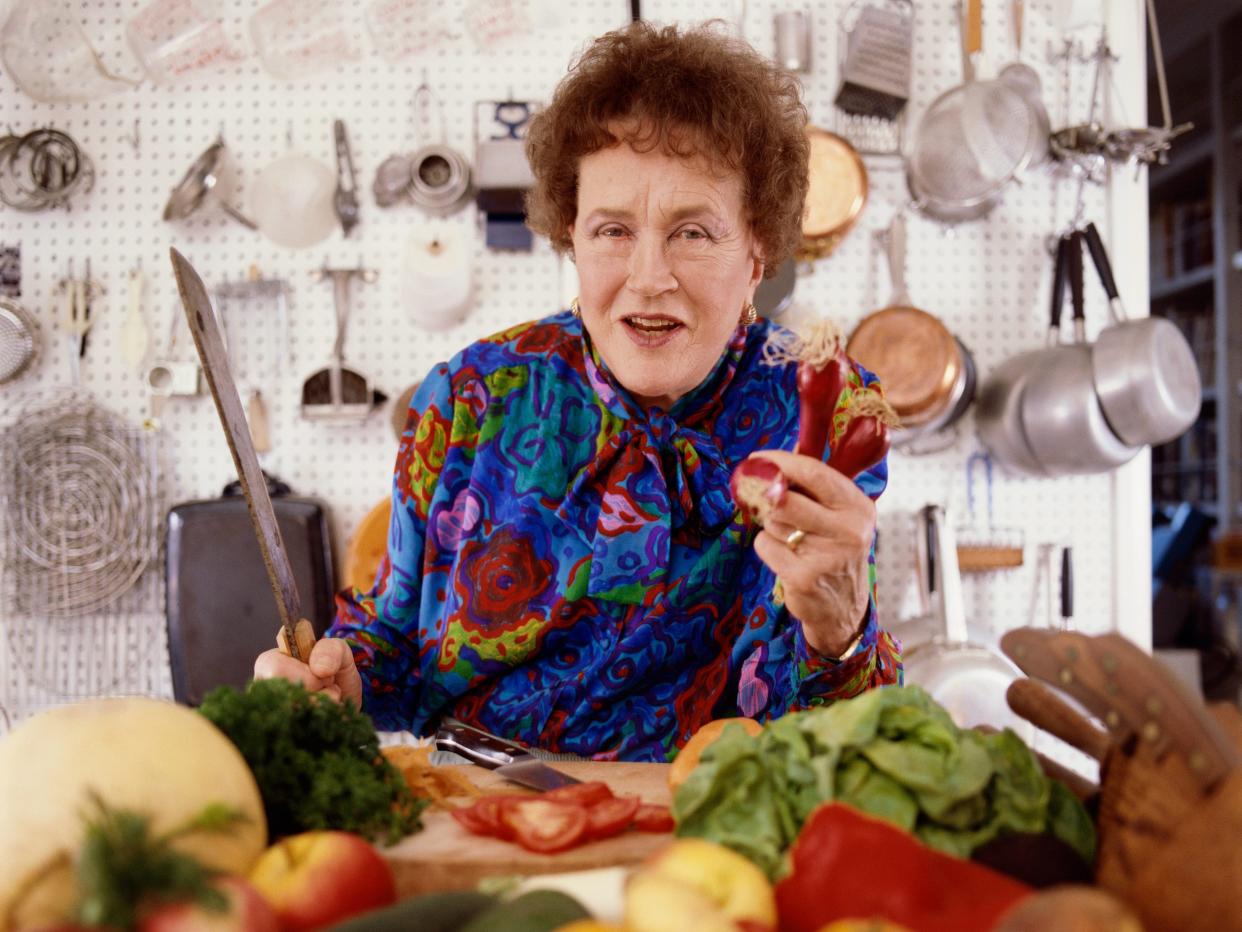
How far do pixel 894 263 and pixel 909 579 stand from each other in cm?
77

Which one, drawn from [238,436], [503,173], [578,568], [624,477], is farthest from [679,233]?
[503,173]

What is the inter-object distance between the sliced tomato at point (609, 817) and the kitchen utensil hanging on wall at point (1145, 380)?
180 centimetres

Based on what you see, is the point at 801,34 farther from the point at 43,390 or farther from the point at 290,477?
the point at 43,390

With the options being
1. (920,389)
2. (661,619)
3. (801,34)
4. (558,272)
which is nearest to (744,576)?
(661,619)

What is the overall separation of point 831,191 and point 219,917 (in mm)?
2111

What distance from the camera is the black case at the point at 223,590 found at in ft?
6.88

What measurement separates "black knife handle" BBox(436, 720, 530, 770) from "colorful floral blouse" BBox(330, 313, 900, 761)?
0.17 meters

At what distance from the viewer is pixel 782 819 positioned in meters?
0.58

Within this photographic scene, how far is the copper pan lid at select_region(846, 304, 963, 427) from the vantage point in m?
2.19

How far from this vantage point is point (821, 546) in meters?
0.81

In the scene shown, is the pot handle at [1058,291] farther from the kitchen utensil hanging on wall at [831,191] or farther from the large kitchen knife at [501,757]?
the large kitchen knife at [501,757]

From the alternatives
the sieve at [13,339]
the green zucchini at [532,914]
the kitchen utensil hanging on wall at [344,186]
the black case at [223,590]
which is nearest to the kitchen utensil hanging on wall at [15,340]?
the sieve at [13,339]

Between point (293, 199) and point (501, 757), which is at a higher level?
point (293, 199)

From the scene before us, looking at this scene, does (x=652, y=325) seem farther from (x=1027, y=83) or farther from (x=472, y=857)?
(x=1027, y=83)
